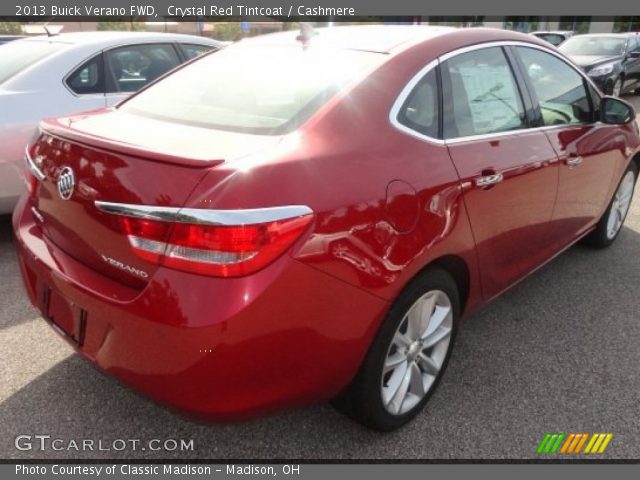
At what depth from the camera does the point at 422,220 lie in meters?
2.07

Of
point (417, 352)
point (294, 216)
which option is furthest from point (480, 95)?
point (294, 216)

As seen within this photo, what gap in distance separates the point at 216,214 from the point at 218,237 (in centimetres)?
7

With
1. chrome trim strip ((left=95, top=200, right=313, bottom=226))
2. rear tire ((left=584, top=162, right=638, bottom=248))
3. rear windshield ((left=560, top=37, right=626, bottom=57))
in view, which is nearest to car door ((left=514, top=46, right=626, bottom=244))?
rear tire ((left=584, top=162, right=638, bottom=248))

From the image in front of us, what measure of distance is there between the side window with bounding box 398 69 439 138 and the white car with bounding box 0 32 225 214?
268 cm

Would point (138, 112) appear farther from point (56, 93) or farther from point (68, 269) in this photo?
point (56, 93)

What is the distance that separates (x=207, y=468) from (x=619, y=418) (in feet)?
5.93

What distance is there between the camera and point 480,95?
2568 mm

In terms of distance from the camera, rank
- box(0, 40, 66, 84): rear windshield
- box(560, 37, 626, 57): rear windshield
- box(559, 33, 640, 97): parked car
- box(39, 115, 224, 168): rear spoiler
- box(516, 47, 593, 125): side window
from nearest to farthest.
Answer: box(39, 115, 224, 168): rear spoiler
box(516, 47, 593, 125): side window
box(0, 40, 66, 84): rear windshield
box(559, 33, 640, 97): parked car
box(560, 37, 626, 57): rear windshield

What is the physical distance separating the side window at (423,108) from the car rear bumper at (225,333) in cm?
72

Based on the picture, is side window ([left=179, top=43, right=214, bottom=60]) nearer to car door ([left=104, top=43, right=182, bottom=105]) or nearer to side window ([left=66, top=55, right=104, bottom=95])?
car door ([left=104, top=43, right=182, bottom=105])

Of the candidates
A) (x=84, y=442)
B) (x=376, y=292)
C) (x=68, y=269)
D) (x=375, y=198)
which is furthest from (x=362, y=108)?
(x=84, y=442)

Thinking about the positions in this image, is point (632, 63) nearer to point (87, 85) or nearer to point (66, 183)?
point (87, 85)

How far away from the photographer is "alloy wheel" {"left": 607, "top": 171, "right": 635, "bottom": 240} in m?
4.24

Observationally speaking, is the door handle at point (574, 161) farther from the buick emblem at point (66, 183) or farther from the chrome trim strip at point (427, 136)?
the buick emblem at point (66, 183)
